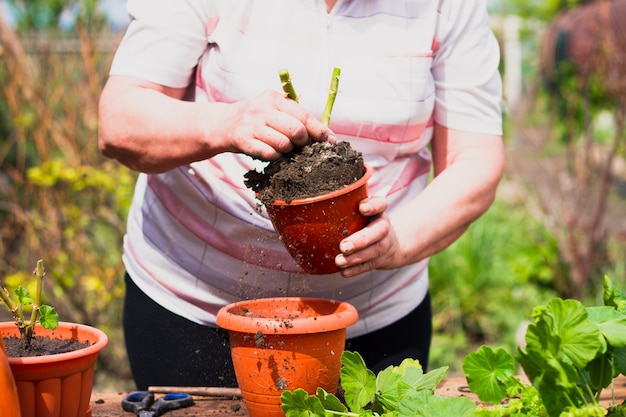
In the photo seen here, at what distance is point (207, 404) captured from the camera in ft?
5.77

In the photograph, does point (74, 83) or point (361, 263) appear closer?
point (361, 263)

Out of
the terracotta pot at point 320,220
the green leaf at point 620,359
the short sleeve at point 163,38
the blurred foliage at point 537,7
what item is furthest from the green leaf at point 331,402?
the blurred foliage at point 537,7

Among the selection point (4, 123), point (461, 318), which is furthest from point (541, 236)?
point (4, 123)

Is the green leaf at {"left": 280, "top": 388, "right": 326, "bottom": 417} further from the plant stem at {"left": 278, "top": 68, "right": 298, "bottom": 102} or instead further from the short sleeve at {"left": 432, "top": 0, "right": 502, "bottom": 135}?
the short sleeve at {"left": 432, "top": 0, "right": 502, "bottom": 135}

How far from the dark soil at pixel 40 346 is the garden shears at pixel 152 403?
222mm

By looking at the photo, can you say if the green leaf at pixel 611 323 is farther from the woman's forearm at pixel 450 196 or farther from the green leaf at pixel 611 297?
the woman's forearm at pixel 450 196

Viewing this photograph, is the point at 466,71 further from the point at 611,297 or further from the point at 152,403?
the point at 152,403

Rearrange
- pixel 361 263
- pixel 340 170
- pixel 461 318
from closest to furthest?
pixel 340 170 < pixel 361 263 < pixel 461 318

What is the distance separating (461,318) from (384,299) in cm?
323

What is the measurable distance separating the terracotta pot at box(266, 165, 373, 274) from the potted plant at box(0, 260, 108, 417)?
0.39 metres

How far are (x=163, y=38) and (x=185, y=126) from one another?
0.28 meters

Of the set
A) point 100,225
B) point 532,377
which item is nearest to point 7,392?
point 532,377

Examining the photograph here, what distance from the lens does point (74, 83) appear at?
449 cm

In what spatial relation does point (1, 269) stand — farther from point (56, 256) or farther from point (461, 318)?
point (461, 318)
